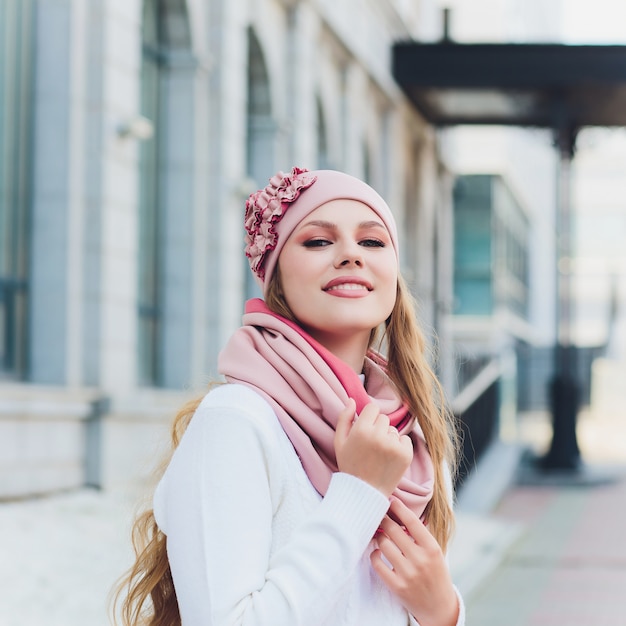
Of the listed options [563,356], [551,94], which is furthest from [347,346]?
[563,356]

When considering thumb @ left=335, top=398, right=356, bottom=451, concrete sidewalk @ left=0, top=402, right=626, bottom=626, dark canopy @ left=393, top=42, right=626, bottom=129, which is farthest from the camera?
dark canopy @ left=393, top=42, right=626, bottom=129

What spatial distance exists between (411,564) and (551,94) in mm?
18649

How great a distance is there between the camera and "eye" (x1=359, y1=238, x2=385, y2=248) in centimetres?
224

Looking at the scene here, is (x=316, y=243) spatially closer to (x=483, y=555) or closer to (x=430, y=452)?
(x=430, y=452)

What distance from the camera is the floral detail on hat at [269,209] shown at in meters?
2.22

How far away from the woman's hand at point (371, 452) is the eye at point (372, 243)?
1.19ft

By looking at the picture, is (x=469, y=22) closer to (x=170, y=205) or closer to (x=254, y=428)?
(x=170, y=205)

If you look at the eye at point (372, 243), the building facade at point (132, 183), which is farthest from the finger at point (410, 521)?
the building facade at point (132, 183)

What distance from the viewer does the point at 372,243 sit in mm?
2250

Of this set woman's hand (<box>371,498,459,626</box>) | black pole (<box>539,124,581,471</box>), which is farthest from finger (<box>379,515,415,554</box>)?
black pole (<box>539,124,581,471</box>)

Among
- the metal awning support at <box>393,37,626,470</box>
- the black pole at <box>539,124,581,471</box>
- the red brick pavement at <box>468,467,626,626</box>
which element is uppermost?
the metal awning support at <box>393,37,626,470</box>

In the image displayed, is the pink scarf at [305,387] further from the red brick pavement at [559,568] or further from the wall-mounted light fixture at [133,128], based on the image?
the wall-mounted light fixture at [133,128]

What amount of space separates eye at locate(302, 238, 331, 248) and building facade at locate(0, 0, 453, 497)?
1.89 ft

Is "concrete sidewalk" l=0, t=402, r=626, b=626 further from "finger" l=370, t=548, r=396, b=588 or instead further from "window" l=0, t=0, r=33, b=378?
"finger" l=370, t=548, r=396, b=588
